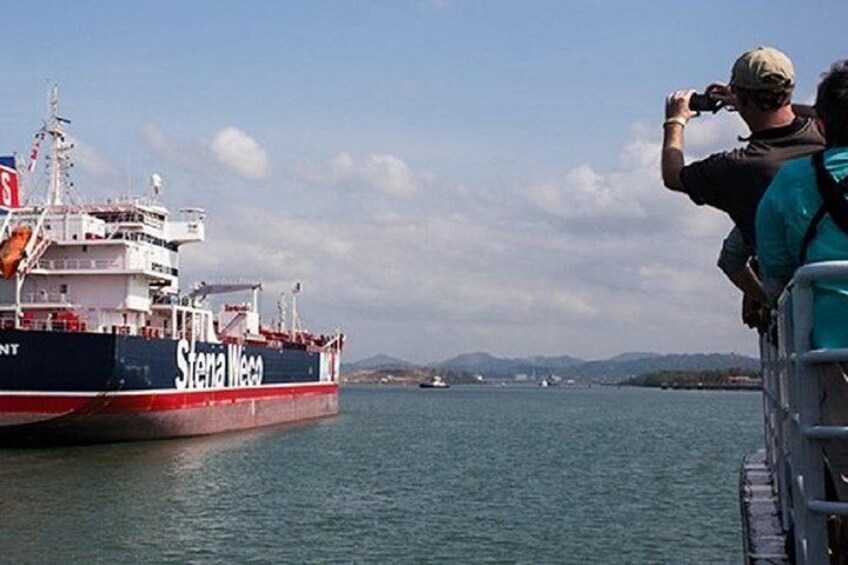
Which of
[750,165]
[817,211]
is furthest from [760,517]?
[817,211]

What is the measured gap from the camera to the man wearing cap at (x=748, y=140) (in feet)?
9.07

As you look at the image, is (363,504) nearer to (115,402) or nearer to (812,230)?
(115,402)

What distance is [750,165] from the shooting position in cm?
289

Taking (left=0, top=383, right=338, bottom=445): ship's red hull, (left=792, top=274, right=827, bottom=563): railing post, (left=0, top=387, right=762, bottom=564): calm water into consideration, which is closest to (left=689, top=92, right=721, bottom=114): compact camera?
(left=792, top=274, right=827, bottom=563): railing post

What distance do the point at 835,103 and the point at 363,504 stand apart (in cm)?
1479

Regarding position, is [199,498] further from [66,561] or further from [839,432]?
[839,432]

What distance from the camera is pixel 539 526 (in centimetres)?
1439

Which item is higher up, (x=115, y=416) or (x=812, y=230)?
(x=812, y=230)

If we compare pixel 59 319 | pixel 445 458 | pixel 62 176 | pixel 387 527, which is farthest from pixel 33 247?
pixel 387 527

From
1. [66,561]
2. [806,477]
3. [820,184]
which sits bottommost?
[66,561]

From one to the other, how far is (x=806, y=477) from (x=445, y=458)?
77.2 ft

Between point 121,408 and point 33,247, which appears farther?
point 33,247

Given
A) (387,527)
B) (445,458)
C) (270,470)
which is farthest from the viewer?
(445,458)

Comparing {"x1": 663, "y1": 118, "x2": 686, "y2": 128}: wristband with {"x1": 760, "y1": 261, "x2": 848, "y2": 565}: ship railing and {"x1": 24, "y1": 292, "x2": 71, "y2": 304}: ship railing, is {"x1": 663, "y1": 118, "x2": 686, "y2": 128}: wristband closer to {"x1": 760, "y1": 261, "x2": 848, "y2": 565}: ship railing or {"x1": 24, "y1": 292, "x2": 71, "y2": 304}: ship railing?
{"x1": 760, "y1": 261, "x2": 848, "y2": 565}: ship railing
